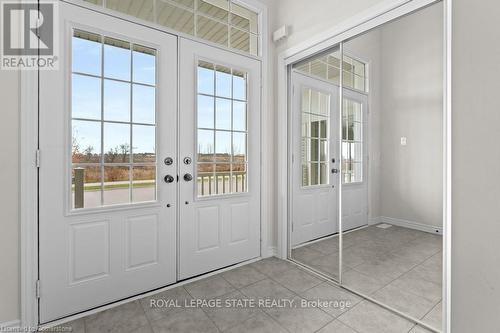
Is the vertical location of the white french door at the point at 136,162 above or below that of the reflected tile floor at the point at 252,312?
above

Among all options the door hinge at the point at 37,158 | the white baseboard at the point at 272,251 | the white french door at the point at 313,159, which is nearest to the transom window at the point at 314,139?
the white french door at the point at 313,159

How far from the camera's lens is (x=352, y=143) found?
273cm

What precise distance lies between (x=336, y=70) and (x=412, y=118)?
3.17ft

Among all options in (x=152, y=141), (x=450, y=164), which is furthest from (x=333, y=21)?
(x=152, y=141)

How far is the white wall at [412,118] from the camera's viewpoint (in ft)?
7.52

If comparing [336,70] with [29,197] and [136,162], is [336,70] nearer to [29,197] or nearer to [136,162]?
[136,162]

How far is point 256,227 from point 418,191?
1812mm

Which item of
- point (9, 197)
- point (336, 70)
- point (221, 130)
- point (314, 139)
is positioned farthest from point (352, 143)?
point (9, 197)

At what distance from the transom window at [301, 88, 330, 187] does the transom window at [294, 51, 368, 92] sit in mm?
267

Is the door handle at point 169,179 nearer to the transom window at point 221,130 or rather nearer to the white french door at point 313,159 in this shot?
the transom window at point 221,130

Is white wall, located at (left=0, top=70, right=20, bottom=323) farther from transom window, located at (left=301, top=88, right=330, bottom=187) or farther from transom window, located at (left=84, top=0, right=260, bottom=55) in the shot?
transom window, located at (left=301, top=88, right=330, bottom=187)

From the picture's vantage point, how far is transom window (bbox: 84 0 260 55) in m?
2.10

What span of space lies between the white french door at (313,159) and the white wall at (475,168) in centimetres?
162

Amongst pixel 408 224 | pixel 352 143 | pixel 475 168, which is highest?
pixel 352 143
